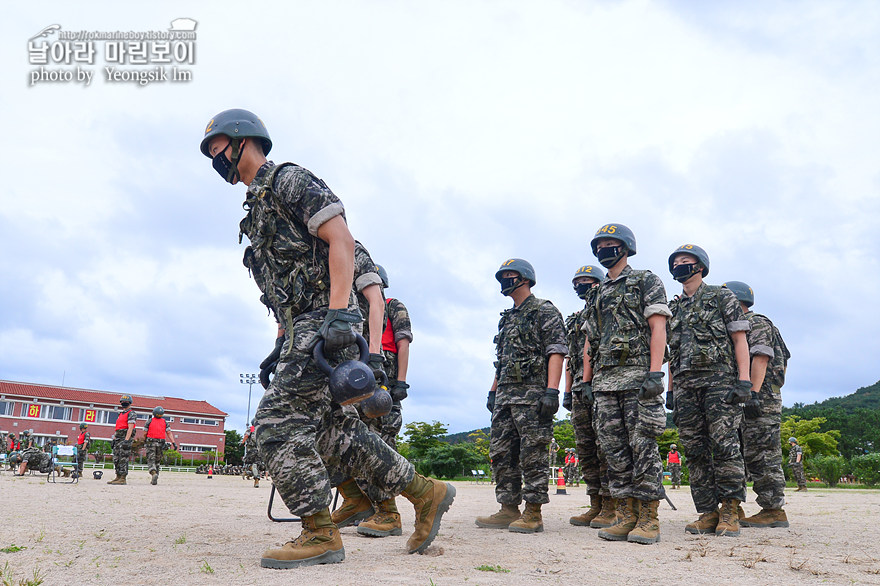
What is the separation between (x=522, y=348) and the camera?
606cm

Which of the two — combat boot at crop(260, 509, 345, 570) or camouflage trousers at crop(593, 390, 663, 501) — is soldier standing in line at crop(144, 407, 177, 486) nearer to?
camouflage trousers at crop(593, 390, 663, 501)

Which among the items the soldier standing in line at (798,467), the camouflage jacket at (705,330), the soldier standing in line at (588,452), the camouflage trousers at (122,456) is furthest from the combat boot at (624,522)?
the soldier standing in line at (798,467)

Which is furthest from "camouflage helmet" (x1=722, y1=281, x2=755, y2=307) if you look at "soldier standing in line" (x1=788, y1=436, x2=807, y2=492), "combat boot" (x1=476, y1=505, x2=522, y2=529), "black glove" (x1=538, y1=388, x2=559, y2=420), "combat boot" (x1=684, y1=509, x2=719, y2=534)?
"soldier standing in line" (x1=788, y1=436, x2=807, y2=492)

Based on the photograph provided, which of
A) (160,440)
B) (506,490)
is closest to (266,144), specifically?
(506,490)

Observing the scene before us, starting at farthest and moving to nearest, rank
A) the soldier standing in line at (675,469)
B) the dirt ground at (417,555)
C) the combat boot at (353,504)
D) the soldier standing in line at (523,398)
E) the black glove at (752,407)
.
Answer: the soldier standing in line at (675,469) < the black glove at (752,407) < the soldier standing in line at (523,398) < the combat boot at (353,504) < the dirt ground at (417,555)

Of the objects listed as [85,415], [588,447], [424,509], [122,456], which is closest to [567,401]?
[588,447]

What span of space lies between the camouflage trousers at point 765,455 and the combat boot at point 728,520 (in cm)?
117

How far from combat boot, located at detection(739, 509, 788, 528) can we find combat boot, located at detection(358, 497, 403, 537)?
12.9 feet

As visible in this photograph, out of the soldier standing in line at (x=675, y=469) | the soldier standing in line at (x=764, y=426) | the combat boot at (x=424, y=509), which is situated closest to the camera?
the combat boot at (x=424, y=509)

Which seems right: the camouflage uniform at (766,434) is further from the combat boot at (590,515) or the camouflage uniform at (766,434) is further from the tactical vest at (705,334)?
the combat boot at (590,515)

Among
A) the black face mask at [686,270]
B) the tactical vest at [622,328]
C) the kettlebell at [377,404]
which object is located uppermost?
the black face mask at [686,270]

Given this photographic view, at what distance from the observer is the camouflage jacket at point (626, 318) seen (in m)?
5.43

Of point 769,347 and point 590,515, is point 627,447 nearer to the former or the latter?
point 590,515

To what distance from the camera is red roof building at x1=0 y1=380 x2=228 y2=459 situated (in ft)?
196
